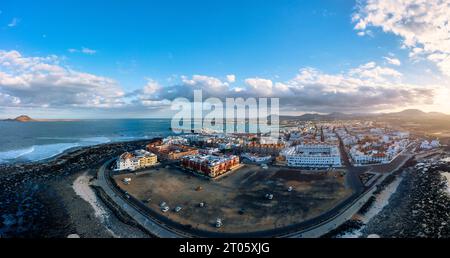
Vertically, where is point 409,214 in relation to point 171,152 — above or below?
below

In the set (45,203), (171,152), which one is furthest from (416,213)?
(171,152)

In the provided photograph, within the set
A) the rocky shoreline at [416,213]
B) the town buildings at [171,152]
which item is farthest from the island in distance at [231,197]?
the town buildings at [171,152]

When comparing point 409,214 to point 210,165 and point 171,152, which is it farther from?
point 171,152

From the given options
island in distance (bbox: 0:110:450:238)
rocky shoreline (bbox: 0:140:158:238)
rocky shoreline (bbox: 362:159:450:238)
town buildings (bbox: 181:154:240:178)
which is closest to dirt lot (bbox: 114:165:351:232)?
island in distance (bbox: 0:110:450:238)

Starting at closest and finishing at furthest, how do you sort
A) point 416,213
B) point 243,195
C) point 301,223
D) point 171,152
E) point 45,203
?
1. point 301,223
2. point 416,213
3. point 45,203
4. point 243,195
5. point 171,152

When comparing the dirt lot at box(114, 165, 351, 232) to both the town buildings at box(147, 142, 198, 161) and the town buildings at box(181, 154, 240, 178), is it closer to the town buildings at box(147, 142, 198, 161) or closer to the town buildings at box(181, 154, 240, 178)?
the town buildings at box(181, 154, 240, 178)
